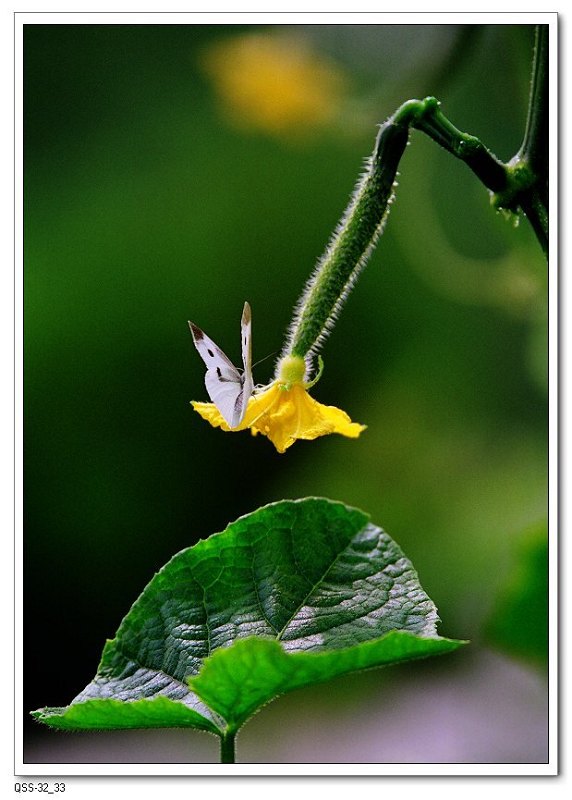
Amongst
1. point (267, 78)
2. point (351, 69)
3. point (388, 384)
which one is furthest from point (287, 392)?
point (388, 384)

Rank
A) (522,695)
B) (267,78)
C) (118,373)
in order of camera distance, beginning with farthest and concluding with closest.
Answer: (118,373) < (267,78) < (522,695)

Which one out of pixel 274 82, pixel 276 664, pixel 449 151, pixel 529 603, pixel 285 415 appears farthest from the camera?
pixel 274 82

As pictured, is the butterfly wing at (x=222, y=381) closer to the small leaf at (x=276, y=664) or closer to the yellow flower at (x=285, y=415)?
the yellow flower at (x=285, y=415)

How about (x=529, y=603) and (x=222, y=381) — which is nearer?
(x=222, y=381)

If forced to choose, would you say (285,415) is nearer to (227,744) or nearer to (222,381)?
Answer: (222,381)

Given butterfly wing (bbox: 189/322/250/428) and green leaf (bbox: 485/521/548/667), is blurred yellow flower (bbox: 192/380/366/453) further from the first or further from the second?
green leaf (bbox: 485/521/548/667)

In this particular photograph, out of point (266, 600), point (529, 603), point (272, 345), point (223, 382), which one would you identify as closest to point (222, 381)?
point (223, 382)

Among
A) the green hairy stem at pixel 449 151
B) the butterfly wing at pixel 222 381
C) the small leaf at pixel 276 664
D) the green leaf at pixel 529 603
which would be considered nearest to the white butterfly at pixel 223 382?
the butterfly wing at pixel 222 381
